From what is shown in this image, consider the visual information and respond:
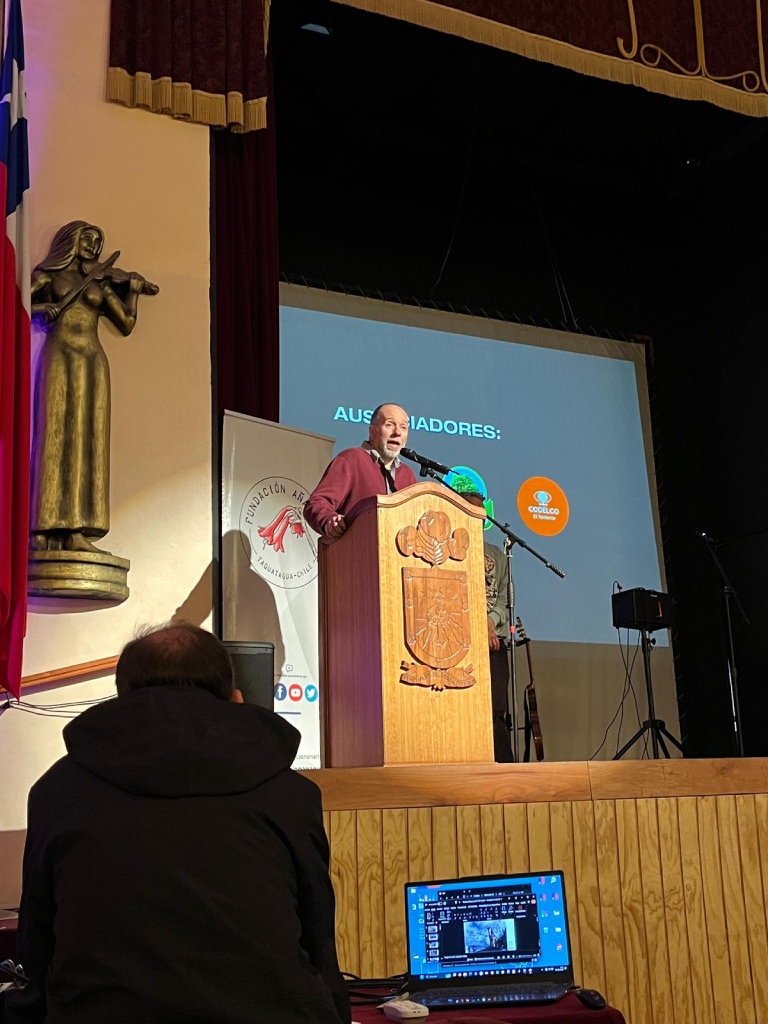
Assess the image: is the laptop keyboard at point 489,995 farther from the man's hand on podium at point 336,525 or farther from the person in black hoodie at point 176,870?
the man's hand on podium at point 336,525

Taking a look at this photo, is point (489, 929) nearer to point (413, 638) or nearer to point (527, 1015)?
point (527, 1015)

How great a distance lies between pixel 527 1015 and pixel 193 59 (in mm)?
3504

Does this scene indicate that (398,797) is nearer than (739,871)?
Yes

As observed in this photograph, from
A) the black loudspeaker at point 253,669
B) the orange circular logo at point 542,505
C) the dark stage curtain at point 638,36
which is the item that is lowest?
the black loudspeaker at point 253,669

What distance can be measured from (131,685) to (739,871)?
2298mm

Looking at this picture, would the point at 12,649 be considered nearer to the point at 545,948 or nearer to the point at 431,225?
the point at 545,948

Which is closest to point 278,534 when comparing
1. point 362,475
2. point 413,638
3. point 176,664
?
point 362,475

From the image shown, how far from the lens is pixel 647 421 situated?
7.23 metres

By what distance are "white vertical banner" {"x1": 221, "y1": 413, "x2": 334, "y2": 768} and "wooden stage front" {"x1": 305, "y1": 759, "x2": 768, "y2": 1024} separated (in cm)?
112

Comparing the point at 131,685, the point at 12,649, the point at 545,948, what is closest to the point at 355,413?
the point at 12,649

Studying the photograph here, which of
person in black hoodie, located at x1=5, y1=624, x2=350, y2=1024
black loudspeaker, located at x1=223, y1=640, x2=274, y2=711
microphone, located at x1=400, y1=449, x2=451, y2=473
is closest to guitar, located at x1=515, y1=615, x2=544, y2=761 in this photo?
microphone, located at x1=400, y1=449, x2=451, y2=473

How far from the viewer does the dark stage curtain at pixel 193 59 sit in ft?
13.3

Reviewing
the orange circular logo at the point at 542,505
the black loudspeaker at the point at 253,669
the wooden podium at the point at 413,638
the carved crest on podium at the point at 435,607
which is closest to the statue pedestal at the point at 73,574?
the black loudspeaker at the point at 253,669

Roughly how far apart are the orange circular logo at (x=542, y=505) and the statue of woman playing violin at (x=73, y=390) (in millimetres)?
3221
